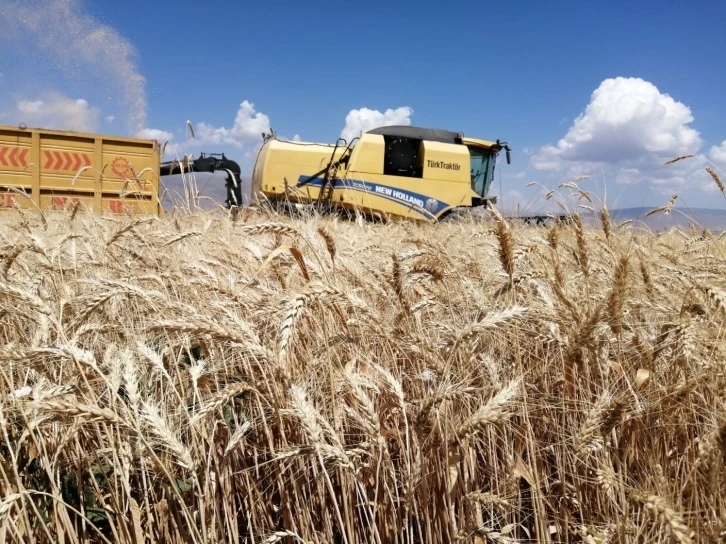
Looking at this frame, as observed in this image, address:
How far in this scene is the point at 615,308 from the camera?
111cm

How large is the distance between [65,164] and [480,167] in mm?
8738

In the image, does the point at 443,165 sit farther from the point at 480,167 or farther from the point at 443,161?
the point at 480,167

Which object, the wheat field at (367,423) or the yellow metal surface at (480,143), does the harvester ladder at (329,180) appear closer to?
the yellow metal surface at (480,143)

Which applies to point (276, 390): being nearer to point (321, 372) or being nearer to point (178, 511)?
point (321, 372)

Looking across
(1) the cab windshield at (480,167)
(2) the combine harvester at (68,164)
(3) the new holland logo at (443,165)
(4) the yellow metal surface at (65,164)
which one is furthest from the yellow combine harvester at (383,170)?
(4) the yellow metal surface at (65,164)

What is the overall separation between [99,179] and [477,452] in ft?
A: 31.3

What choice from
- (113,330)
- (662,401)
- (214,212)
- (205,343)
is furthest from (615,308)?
(214,212)

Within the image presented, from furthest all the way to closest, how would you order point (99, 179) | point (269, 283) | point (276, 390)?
1. point (99, 179)
2. point (269, 283)
3. point (276, 390)

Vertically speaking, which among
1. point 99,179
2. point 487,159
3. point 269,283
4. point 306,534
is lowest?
point 306,534

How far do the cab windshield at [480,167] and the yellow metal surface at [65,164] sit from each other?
690cm

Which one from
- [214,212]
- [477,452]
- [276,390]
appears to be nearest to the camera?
[276,390]

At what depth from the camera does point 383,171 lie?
10.3m

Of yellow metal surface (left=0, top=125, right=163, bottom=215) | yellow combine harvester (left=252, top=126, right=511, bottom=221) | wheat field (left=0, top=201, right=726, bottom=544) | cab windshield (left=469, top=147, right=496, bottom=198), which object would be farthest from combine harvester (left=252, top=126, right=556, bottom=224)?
wheat field (left=0, top=201, right=726, bottom=544)

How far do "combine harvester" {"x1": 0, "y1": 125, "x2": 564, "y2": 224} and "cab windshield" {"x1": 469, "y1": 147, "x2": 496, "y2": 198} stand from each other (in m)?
0.02
